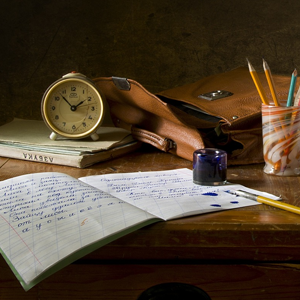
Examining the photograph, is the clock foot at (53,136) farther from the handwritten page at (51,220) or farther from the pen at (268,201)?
the pen at (268,201)

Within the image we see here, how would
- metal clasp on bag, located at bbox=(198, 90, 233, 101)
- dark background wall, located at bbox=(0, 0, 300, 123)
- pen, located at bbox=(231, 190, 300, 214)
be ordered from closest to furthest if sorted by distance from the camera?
pen, located at bbox=(231, 190, 300, 214), metal clasp on bag, located at bbox=(198, 90, 233, 101), dark background wall, located at bbox=(0, 0, 300, 123)

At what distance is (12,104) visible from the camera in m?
1.73

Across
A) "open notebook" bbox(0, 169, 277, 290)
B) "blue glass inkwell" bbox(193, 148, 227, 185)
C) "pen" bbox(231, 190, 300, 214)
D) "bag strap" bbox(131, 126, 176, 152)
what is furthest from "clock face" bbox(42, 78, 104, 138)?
"pen" bbox(231, 190, 300, 214)

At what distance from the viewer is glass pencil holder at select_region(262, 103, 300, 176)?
0.99 m

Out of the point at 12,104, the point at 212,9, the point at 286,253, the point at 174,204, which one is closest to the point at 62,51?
the point at 12,104

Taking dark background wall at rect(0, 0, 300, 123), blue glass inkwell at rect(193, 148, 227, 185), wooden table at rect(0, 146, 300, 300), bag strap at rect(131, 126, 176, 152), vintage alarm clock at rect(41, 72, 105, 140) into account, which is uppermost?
dark background wall at rect(0, 0, 300, 123)

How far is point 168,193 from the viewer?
34.9 inches

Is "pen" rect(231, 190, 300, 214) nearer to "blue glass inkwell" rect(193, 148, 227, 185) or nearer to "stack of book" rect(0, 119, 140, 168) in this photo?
"blue glass inkwell" rect(193, 148, 227, 185)

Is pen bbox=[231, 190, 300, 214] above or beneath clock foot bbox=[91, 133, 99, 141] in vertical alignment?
beneath

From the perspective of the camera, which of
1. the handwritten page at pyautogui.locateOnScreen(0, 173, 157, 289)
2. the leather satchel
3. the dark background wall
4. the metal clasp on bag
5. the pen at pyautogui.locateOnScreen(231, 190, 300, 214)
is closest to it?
the handwritten page at pyautogui.locateOnScreen(0, 173, 157, 289)

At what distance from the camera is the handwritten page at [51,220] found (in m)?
0.64

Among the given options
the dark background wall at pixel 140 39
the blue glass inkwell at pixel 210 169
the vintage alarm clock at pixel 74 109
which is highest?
the dark background wall at pixel 140 39

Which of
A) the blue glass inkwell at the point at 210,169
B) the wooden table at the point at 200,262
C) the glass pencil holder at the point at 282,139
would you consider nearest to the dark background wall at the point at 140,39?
the glass pencil holder at the point at 282,139

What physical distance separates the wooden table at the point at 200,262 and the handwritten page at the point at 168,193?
3cm
